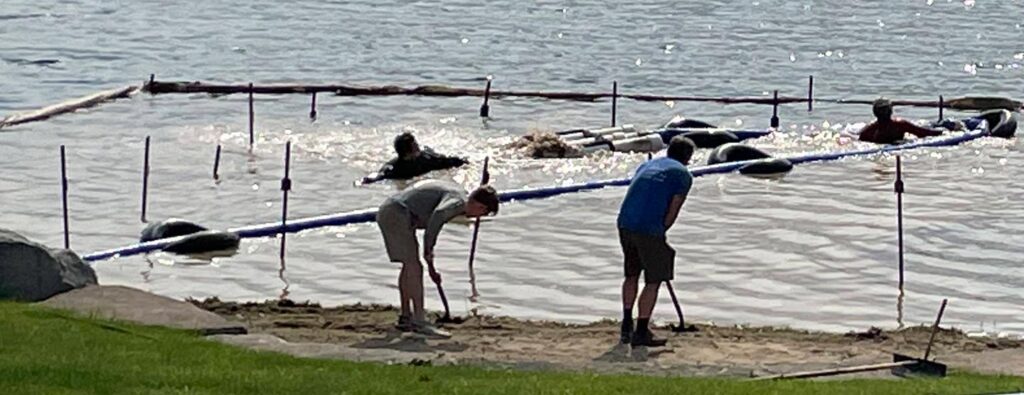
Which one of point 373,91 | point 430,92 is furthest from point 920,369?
point 373,91

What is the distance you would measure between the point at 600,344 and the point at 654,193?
4.21 ft

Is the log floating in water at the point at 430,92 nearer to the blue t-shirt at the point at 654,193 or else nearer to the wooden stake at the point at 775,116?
the wooden stake at the point at 775,116

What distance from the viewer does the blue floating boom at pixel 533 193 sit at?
22.7m

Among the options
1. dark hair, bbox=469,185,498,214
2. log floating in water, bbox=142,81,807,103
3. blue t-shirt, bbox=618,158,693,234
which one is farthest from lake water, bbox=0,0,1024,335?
dark hair, bbox=469,185,498,214

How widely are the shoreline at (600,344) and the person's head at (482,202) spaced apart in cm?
97

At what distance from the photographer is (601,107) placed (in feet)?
138

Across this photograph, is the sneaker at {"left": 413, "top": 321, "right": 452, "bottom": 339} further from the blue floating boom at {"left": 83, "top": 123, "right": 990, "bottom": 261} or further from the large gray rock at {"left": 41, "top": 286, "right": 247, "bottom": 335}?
the blue floating boom at {"left": 83, "top": 123, "right": 990, "bottom": 261}

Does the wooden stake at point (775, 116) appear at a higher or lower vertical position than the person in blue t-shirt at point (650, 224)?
lower

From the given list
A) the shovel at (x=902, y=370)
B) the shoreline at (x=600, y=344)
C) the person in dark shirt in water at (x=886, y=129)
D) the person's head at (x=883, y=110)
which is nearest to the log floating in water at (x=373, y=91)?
Result: the person in dark shirt in water at (x=886, y=129)

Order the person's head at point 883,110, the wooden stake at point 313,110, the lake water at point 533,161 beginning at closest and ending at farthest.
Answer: the lake water at point 533,161
the person's head at point 883,110
the wooden stake at point 313,110

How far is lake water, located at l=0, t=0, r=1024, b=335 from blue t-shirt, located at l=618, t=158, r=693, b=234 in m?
3.23

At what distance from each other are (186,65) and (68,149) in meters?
19.9

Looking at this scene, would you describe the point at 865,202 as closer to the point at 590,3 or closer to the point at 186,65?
the point at 186,65

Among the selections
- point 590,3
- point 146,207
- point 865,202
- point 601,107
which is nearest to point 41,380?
point 146,207
